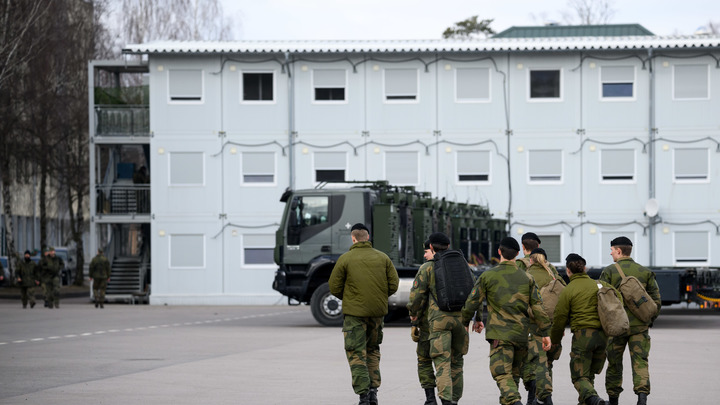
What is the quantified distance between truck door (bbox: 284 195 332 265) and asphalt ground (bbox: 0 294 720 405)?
1649 millimetres

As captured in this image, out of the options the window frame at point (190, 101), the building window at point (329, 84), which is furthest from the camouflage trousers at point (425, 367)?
the window frame at point (190, 101)

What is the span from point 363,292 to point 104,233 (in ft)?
155

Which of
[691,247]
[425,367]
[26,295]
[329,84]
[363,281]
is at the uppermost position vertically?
[329,84]

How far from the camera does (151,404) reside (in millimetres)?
12664

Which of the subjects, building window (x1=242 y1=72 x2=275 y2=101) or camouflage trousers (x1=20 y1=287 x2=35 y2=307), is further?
building window (x1=242 y1=72 x2=275 y2=101)

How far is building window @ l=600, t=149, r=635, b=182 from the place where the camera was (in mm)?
39406

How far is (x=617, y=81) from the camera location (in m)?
39.8

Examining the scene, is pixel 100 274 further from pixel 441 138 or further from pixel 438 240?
pixel 438 240

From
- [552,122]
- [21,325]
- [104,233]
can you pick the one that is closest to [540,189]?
[552,122]

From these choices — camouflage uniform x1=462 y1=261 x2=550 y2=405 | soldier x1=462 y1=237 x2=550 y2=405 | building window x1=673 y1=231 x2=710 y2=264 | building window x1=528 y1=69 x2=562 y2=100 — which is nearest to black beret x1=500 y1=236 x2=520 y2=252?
soldier x1=462 y1=237 x2=550 y2=405

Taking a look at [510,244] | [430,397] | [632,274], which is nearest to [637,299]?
[632,274]

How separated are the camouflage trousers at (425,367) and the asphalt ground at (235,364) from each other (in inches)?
31.0

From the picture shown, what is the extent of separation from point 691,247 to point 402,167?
9.65m

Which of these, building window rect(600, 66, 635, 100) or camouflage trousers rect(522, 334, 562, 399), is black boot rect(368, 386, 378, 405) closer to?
camouflage trousers rect(522, 334, 562, 399)
